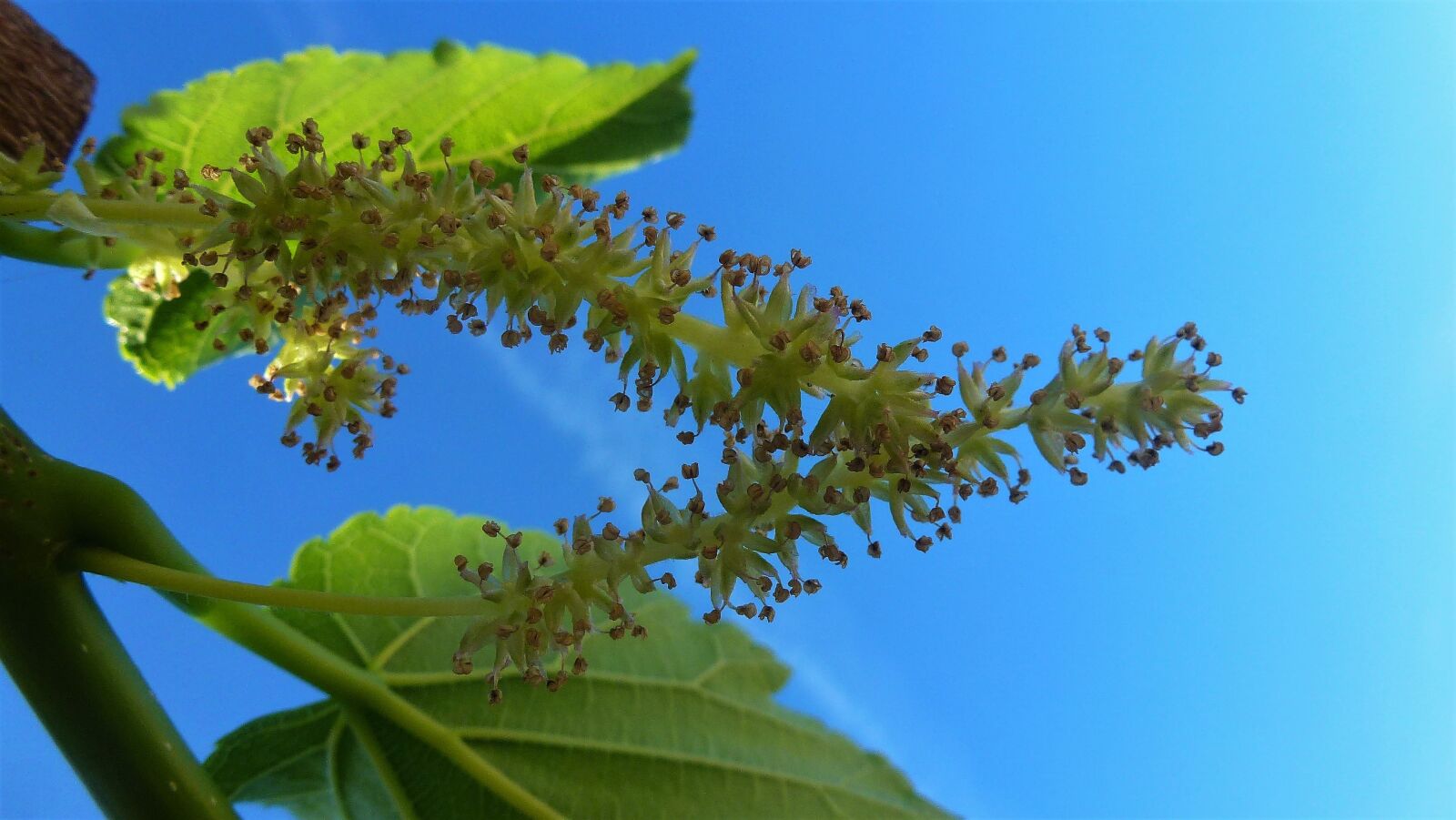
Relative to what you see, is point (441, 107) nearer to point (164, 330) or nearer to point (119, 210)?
point (164, 330)

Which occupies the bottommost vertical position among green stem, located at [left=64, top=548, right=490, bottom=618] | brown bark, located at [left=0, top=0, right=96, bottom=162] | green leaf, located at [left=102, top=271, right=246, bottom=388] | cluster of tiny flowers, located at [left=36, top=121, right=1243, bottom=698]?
green stem, located at [left=64, top=548, right=490, bottom=618]

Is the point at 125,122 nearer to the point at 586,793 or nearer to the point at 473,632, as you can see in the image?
the point at 473,632

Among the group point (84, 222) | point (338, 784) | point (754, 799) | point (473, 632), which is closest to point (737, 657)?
point (754, 799)

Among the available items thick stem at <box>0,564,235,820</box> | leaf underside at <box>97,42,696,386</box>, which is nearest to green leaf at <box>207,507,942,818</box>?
thick stem at <box>0,564,235,820</box>

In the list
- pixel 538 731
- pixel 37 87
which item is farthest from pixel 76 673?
pixel 37 87

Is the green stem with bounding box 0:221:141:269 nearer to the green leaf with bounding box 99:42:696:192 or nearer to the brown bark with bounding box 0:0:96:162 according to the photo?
the brown bark with bounding box 0:0:96:162

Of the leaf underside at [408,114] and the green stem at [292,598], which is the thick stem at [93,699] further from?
the leaf underside at [408,114]

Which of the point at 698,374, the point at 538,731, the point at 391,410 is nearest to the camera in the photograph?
the point at 698,374
